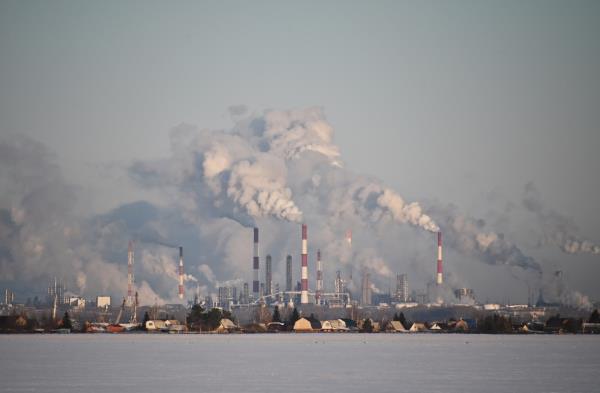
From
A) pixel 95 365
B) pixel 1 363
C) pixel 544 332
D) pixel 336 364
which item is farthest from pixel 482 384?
pixel 544 332

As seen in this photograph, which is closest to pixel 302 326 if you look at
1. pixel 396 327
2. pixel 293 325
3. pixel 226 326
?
pixel 293 325

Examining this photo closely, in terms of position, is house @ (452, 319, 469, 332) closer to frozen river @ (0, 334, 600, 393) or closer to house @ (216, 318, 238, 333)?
house @ (216, 318, 238, 333)

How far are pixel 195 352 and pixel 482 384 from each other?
142ft

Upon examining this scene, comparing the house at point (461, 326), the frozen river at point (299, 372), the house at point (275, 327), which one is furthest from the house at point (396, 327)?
the frozen river at point (299, 372)

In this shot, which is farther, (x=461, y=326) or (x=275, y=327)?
(x=275, y=327)

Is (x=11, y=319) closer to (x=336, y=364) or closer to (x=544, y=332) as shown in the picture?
(x=544, y=332)

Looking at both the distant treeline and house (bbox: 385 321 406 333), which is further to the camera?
house (bbox: 385 321 406 333)

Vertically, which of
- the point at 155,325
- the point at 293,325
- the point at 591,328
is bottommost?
the point at 591,328

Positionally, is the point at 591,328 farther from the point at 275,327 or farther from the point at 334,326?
the point at 275,327

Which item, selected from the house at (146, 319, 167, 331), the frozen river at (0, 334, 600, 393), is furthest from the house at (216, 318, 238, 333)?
the frozen river at (0, 334, 600, 393)

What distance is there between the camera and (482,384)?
56938 millimetres

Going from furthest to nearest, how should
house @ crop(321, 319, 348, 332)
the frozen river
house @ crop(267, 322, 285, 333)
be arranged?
house @ crop(267, 322, 285, 333), house @ crop(321, 319, 348, 332), the frozen river

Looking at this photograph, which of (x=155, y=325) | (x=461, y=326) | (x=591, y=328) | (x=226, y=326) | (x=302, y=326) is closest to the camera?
(x=591, y=328)

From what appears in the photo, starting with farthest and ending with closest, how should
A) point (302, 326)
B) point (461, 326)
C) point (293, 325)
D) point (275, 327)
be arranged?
point (275, 327) < point (461, 326) < point (293, 325) < point (302, 326)
